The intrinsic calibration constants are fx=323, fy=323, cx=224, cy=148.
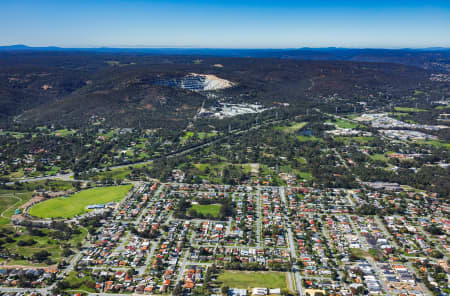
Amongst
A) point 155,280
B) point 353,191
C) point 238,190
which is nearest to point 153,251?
point 155,280

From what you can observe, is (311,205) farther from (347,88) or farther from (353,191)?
(347,88)

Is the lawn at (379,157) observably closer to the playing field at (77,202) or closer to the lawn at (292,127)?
the lawn at (292,127)

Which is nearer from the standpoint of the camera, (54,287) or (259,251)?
(54,287)

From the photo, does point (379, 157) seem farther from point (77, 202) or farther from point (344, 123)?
point (77, 202)

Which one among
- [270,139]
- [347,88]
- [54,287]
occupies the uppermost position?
[347,88]

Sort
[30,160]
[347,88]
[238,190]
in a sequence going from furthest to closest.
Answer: [347,88], [30,160], [238,190]

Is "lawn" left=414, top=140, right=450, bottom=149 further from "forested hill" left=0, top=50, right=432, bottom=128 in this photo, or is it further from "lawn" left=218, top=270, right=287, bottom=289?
"lawn" left=218, top=270, right=287, bottom=289

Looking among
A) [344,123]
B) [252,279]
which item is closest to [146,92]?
[344,123]
